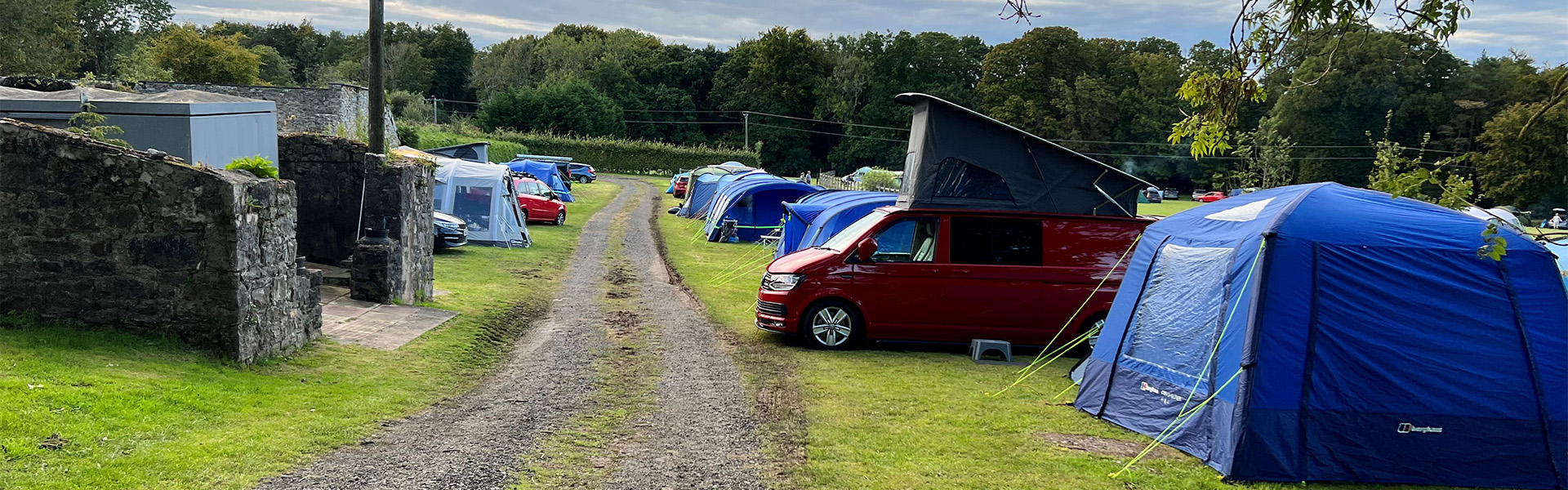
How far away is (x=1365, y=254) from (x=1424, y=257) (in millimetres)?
390

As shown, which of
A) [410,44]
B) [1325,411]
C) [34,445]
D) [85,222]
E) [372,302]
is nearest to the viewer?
[34,445]

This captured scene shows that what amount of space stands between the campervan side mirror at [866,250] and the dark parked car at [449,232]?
1283cm

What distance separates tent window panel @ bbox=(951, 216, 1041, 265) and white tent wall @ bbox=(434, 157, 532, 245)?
1553 cm

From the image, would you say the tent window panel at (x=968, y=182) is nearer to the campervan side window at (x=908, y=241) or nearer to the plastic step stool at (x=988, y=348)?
the campervan side window at (x=908, y=241)

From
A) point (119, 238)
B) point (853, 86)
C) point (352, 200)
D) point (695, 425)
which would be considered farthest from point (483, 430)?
point (853, 86)

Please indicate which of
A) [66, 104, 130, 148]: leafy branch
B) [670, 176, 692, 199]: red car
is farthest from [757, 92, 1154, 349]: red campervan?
[670, 176, 692, 199]: red car

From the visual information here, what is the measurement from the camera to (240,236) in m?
8.75

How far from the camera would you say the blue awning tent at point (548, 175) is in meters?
42.8

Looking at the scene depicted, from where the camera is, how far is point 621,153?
79.8 meters

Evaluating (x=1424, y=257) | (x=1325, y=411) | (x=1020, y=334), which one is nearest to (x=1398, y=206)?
(x=1424, y=257)

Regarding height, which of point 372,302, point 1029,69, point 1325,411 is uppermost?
point 1029,69

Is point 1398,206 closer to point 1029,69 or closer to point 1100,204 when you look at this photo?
point 1100,204

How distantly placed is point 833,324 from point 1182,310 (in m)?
4.29

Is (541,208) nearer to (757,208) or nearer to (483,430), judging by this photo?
(757,208)
